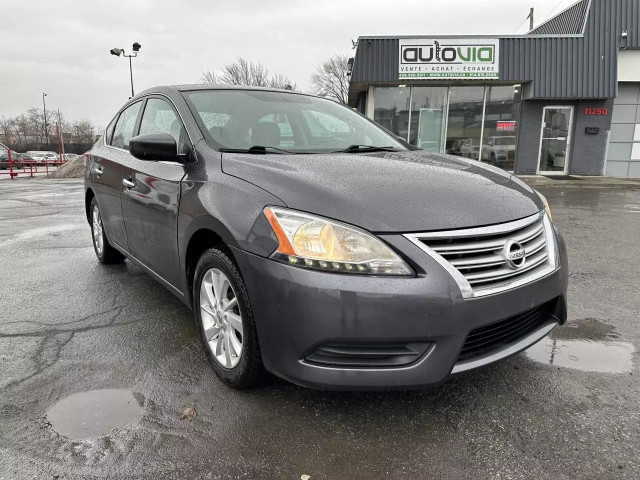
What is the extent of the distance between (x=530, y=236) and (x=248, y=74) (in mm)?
46923

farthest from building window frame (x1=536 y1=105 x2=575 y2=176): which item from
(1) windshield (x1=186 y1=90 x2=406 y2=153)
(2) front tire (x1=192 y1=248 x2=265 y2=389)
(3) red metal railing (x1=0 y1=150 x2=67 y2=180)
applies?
(3) red metal railing (x1=0 y1=150 x2=67 y2=180)

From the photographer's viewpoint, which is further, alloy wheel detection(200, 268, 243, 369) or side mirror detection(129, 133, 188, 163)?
side mirror detection(129, 133, 188, 163)

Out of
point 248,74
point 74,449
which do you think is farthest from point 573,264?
point 248,74

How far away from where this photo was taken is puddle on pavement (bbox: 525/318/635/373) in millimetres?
2648

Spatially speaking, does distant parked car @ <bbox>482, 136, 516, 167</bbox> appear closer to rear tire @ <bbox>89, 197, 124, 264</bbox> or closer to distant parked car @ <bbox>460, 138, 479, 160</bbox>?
distant parked car @ <bbox>460, 138, 479, 160</bbox>

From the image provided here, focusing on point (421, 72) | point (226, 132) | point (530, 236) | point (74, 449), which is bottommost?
point (74, 449)

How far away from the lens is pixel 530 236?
2.20 metres

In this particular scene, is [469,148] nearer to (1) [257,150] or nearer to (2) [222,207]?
(1) [257,150]

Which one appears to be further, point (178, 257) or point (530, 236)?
point (178, 257)

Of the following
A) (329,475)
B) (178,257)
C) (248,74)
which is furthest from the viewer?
(248,74)

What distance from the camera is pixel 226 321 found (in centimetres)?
233

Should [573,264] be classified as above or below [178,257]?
below

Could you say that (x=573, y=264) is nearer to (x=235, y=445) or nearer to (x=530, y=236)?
(x=530, y=236)

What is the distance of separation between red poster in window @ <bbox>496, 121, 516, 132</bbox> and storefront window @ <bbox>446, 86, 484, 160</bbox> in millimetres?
663
